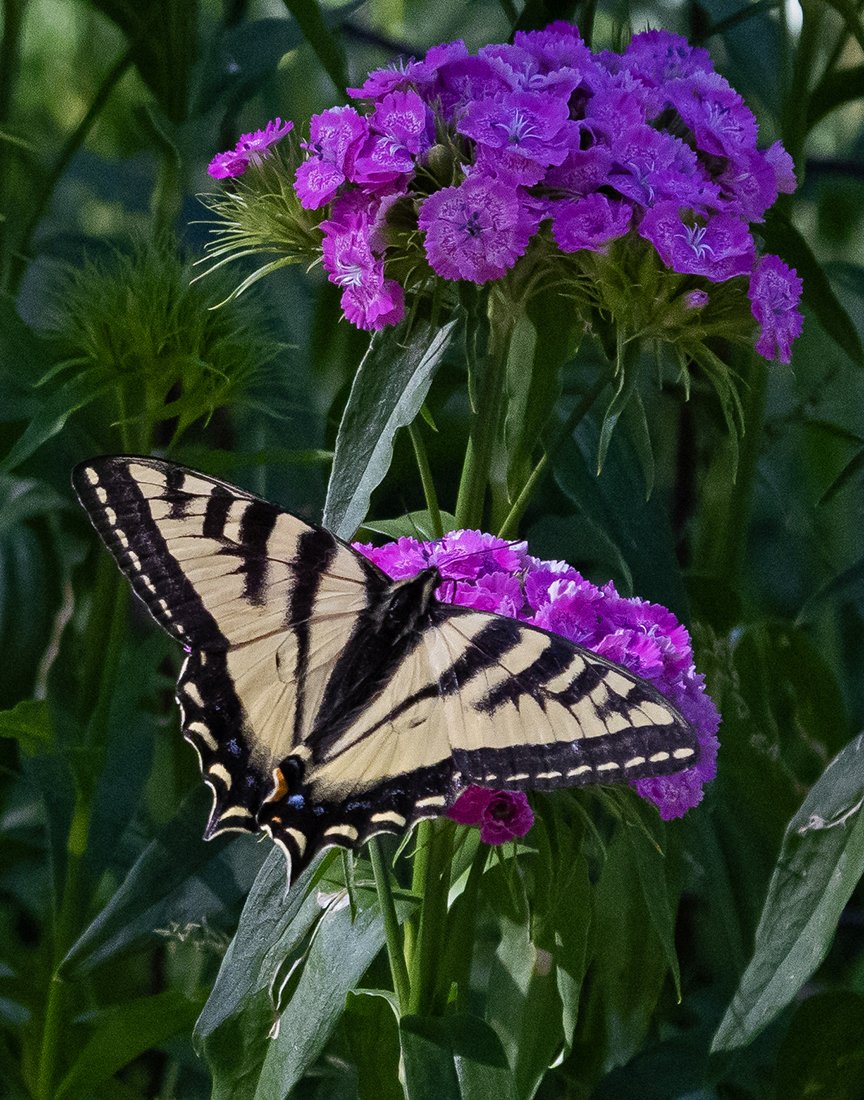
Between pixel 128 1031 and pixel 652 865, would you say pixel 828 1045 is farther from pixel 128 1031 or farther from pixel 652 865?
pixel 128 1031

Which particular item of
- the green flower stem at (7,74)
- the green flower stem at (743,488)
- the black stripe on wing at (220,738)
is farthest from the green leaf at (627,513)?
the green flower stem at (7,74)

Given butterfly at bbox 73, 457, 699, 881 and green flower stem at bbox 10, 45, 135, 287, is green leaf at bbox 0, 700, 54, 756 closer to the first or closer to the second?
butterfly at bbox 73, 457, 699, 881

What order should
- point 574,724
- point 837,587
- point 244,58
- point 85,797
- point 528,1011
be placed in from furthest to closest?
point 244,58, point 837,587, point 85,797, point 528,1011, point 574,724

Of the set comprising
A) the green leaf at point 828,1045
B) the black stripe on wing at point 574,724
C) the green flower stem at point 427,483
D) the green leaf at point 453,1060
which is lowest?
the green leaf at point 828,1045

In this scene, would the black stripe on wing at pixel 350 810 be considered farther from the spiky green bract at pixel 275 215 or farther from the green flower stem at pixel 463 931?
the spiky green bract at pixel 275 215

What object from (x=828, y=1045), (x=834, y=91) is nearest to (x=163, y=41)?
Answer: (x=834, y=91)

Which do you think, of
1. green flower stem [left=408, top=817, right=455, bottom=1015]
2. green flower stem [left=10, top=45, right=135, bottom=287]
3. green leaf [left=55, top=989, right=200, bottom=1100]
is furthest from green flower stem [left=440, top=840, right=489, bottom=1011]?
green flower stem [left=10, top=45, right=135, bottom=287]
